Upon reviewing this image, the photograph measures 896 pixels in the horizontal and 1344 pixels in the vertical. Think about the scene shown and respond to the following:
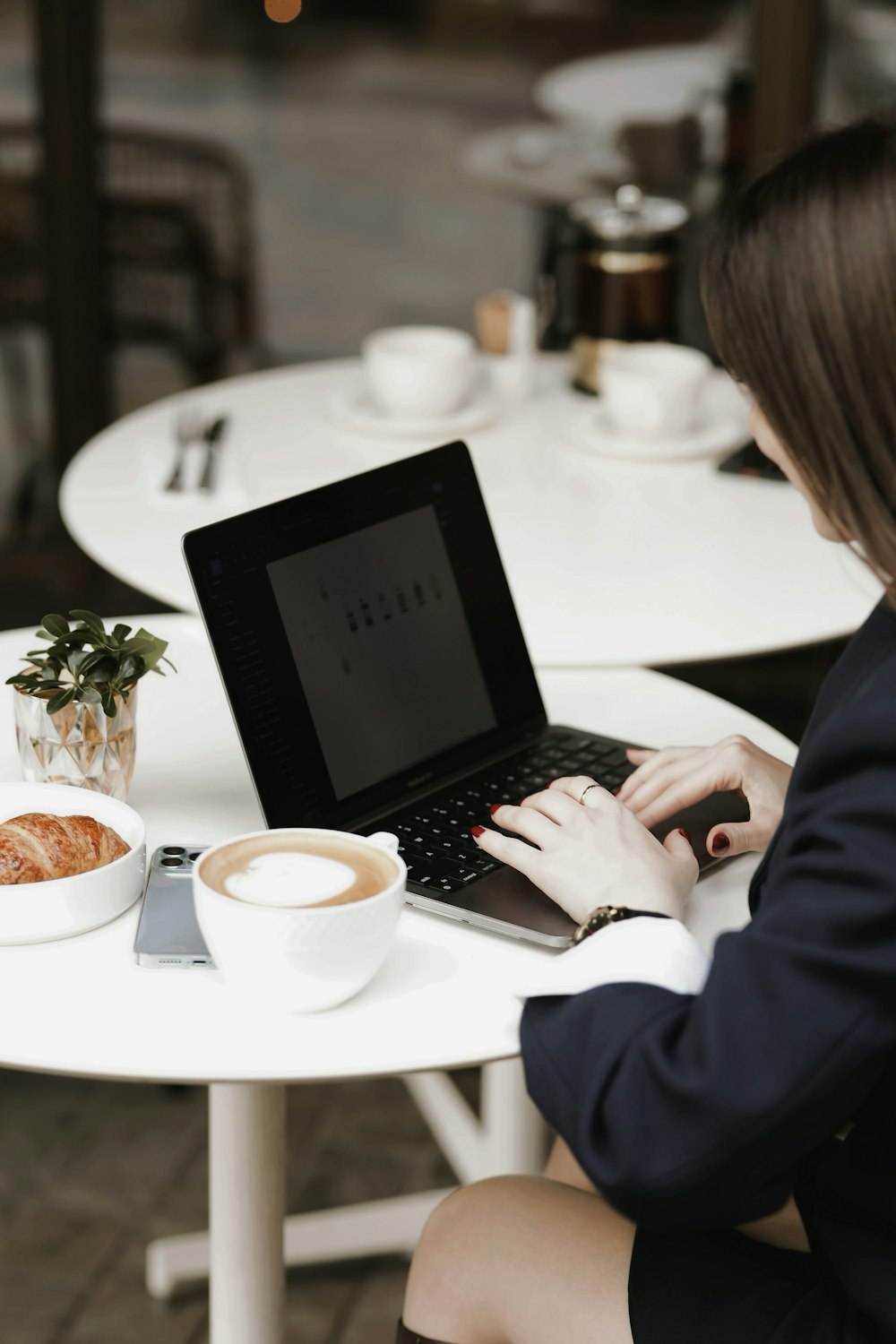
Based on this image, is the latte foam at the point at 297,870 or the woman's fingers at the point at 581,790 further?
the woman's fingers at the point at 581,790

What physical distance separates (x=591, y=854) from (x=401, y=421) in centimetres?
116

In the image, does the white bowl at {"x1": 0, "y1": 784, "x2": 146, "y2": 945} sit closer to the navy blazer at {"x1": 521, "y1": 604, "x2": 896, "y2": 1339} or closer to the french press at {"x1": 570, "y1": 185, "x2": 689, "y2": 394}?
the navy blazer at {"x1": 521, "y1": 604, "x2": 896, "y2": 1339}

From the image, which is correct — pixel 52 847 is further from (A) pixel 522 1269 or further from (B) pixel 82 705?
(A) pixel 522 1269

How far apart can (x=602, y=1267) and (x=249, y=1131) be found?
1.28ft

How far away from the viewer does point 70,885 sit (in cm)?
93

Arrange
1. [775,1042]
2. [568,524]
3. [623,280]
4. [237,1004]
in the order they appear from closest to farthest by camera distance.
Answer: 1. [775,1042]
2. [237,1004]
3. [568,524]
4. [623,280]

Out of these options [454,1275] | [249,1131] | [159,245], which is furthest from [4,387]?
[454,1275]

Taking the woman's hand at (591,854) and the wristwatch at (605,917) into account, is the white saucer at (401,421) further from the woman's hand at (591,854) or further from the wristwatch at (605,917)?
the wristwatch at (605,917)

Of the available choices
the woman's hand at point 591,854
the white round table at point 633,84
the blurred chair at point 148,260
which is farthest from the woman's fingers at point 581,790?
the blurred chair at point 148,260

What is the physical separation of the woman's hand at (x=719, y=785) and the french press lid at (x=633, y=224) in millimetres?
1229

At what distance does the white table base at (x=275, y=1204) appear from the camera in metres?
1.29

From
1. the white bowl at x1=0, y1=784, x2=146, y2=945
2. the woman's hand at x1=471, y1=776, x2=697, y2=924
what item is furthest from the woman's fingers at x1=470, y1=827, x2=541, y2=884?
the white bowl at x1=0, y1=784, x2=146, y2=945

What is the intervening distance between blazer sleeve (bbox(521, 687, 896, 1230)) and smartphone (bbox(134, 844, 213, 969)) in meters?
0.24

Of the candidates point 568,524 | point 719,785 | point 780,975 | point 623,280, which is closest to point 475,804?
point 719,785
